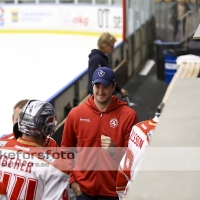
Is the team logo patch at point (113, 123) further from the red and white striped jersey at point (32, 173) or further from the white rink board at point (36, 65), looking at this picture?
the white rink board at point (36, 65)

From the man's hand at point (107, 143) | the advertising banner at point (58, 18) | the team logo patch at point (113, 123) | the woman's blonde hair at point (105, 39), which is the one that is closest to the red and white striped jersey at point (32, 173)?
the man's hand at point (107, 143)

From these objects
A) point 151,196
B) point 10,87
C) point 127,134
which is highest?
point 151,196

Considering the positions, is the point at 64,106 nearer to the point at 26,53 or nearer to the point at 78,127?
the point at 78,127

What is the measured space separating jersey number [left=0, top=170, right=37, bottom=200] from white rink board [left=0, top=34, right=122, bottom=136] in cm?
259

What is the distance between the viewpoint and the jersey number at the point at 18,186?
2.07 meters

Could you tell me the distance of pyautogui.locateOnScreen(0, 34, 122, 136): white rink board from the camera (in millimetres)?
6203

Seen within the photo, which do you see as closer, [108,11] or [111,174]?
[111,174]

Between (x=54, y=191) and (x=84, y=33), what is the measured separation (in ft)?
31.0

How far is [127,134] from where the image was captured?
284 cm

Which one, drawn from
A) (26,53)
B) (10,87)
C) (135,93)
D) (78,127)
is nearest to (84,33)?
(26,53)

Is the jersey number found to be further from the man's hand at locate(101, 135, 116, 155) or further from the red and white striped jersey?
the man's hand at locate(101, 135, 116, 155)

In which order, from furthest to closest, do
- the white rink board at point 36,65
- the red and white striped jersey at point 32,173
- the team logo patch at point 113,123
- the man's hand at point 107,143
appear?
1. the white rink board at point 36,65
2. the team logo patch at point 113,123
3. the man's hand at point 107,143
4. the red and white striped jersey at point 32,173

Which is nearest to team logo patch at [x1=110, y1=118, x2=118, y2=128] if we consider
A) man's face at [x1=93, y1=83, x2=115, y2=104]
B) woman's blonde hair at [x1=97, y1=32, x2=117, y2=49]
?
man's face at [x1=93, y1=83, x2=115, y2=104]

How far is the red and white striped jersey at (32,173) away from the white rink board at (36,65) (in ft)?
8.45
